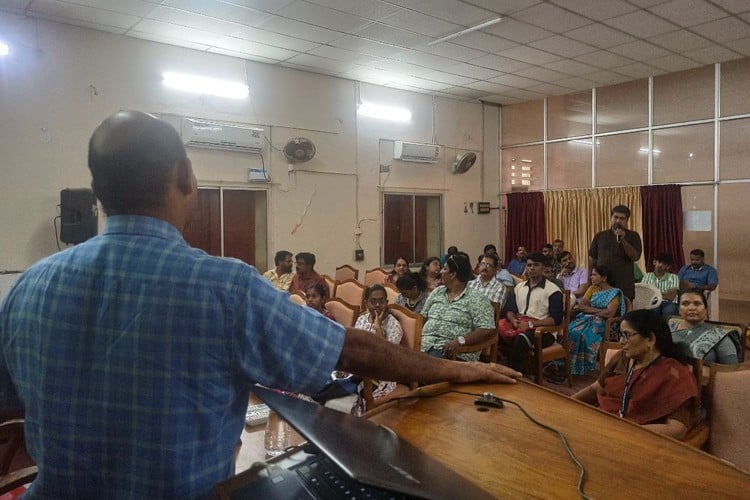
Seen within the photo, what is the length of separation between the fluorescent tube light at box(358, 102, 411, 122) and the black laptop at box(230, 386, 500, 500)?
22.8ft

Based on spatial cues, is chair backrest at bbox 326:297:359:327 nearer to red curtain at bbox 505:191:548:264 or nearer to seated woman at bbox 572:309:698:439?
seated woman at bbox 572:309:698:439

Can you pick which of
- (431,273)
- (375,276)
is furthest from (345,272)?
(431,273)

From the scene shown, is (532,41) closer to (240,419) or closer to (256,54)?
(256,54)

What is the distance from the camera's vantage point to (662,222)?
7273 mm

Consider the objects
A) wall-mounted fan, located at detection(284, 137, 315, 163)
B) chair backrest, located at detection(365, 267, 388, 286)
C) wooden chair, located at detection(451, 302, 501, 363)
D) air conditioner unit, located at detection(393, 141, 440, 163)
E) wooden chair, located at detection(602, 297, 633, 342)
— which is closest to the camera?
wooden chair, located at detection(451, 302, 501, 363)

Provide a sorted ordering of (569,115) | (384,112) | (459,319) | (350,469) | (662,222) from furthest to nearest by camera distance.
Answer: (569,115) → (384,112) → (662,222) → (459,319) → (350,469)

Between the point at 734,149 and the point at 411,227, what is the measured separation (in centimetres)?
433

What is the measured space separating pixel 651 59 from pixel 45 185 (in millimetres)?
6989

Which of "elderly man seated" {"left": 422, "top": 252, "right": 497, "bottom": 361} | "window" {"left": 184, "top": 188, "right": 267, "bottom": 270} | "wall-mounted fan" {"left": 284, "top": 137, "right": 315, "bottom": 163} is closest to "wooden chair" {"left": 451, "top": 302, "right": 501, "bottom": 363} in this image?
"elderly man seated" {"left": 422, "top": 252, "right": 497, "bottom": 361}

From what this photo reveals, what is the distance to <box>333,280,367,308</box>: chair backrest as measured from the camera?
499 centimetres

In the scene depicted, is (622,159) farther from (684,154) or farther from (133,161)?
(133,161)

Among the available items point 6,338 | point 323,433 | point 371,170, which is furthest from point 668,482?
point 371,170

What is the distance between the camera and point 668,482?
78 centimetres

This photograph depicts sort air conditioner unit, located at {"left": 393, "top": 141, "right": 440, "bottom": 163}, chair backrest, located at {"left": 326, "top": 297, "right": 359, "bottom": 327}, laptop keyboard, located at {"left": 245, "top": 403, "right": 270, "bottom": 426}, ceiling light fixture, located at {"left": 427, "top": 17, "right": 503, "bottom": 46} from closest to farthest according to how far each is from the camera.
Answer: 1. laptop keyboard, located at {"left": 245, "top": 403, "right": 270, "bottom": 426}
2. chair backrest, located at {"left": 326, "top": 297, "right": 359, "bottom": 327}
3. ceiling light fixture, located at {"left": 427, "top": 17, "right": 503, "bottom": 46}
4. air conditioner unit, located at {"left": 393, "top": 141, "right": 440, "bottom": 163}
